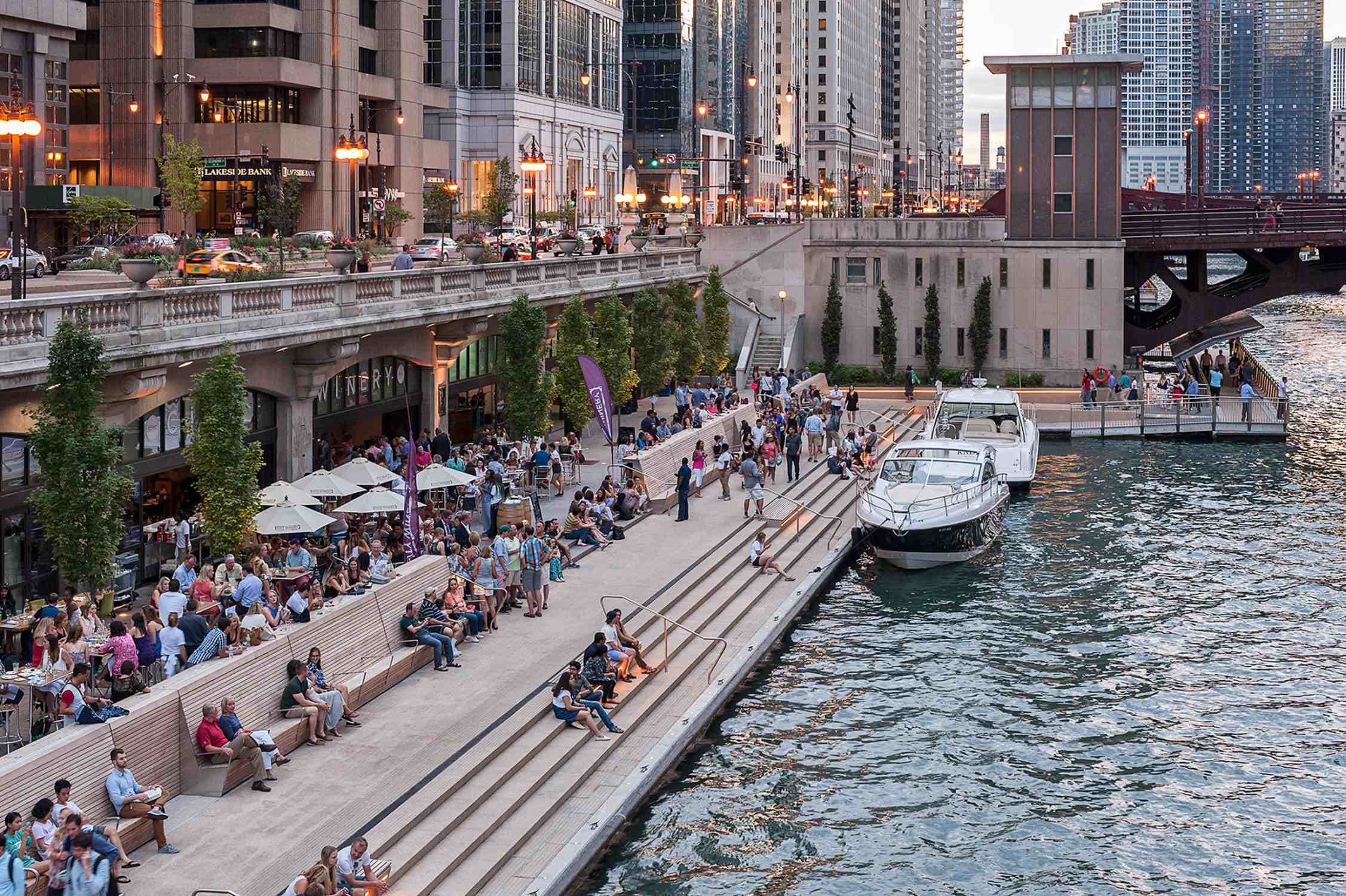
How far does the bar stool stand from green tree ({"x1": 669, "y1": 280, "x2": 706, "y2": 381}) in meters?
42.6

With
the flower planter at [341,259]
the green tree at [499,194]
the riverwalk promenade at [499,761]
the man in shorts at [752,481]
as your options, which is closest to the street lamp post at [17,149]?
the flower planter at [341,259]

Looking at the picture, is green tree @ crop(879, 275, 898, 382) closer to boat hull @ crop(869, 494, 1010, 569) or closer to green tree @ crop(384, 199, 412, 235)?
green tree @ crop(384, 199, 412, 235)

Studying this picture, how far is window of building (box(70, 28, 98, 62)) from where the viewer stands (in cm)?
9488

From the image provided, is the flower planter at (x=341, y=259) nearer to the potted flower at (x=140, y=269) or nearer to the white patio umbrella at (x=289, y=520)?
A: the potted flower at (x=140, y=269)

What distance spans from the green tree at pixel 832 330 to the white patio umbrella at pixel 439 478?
44.0 metres

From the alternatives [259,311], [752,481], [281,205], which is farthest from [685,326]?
[259,311]

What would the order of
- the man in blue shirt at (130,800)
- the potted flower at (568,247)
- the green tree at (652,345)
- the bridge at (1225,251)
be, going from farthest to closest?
the bridge at (1225,251) → the potted flower at (568,247) → the green tree at (652,345) → the man in blue shirt at (130,800)

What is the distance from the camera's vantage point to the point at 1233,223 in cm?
8238

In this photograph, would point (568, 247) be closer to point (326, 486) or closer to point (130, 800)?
point (326, 486)

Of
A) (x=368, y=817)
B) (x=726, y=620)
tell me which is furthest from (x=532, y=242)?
(x=368, y=817)

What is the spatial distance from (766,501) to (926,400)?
30.0 meters

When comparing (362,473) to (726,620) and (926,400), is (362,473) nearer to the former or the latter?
(726,620)

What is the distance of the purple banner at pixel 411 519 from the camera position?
1214 inches

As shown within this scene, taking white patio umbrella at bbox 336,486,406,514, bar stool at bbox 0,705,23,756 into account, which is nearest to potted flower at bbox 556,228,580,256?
white patio umbrella at bbox 336,486,406,514
